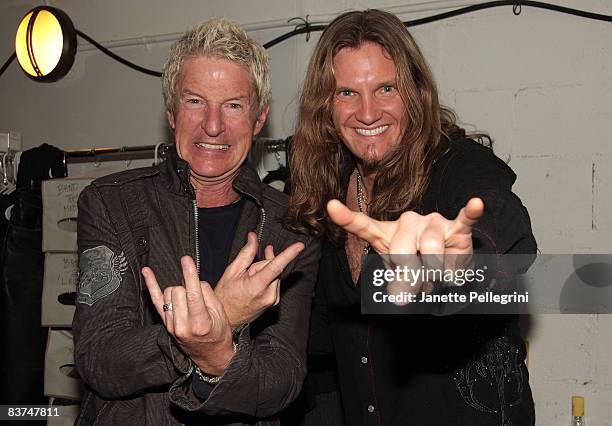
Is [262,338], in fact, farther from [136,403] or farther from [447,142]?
[447,142]

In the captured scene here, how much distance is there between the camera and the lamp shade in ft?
8.80

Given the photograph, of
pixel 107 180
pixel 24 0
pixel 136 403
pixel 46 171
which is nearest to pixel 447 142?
pixel 107 180

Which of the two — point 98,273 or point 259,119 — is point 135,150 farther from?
point 98,273

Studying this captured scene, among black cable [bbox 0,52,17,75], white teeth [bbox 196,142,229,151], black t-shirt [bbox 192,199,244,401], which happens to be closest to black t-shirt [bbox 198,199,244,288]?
black t-shirt [bbox 192,199,244,401]

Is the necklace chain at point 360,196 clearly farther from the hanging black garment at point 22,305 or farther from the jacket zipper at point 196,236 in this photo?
the hanging black garment at point 22,305

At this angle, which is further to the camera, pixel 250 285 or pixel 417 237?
pixel 250 285

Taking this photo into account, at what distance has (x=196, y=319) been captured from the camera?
A: 1.07 m

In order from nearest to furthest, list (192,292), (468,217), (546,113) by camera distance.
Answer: (468,217) < (192,292) < (546,113)

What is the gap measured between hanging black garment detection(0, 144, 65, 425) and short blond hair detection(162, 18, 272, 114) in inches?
44.9

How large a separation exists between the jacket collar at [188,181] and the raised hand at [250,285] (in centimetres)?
37

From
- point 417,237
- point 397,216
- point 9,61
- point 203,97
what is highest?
point 9,61

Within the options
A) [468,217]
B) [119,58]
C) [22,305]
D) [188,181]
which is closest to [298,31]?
[119,58]

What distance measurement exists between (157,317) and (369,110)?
2.12 feet

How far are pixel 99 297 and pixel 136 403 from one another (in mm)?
240
